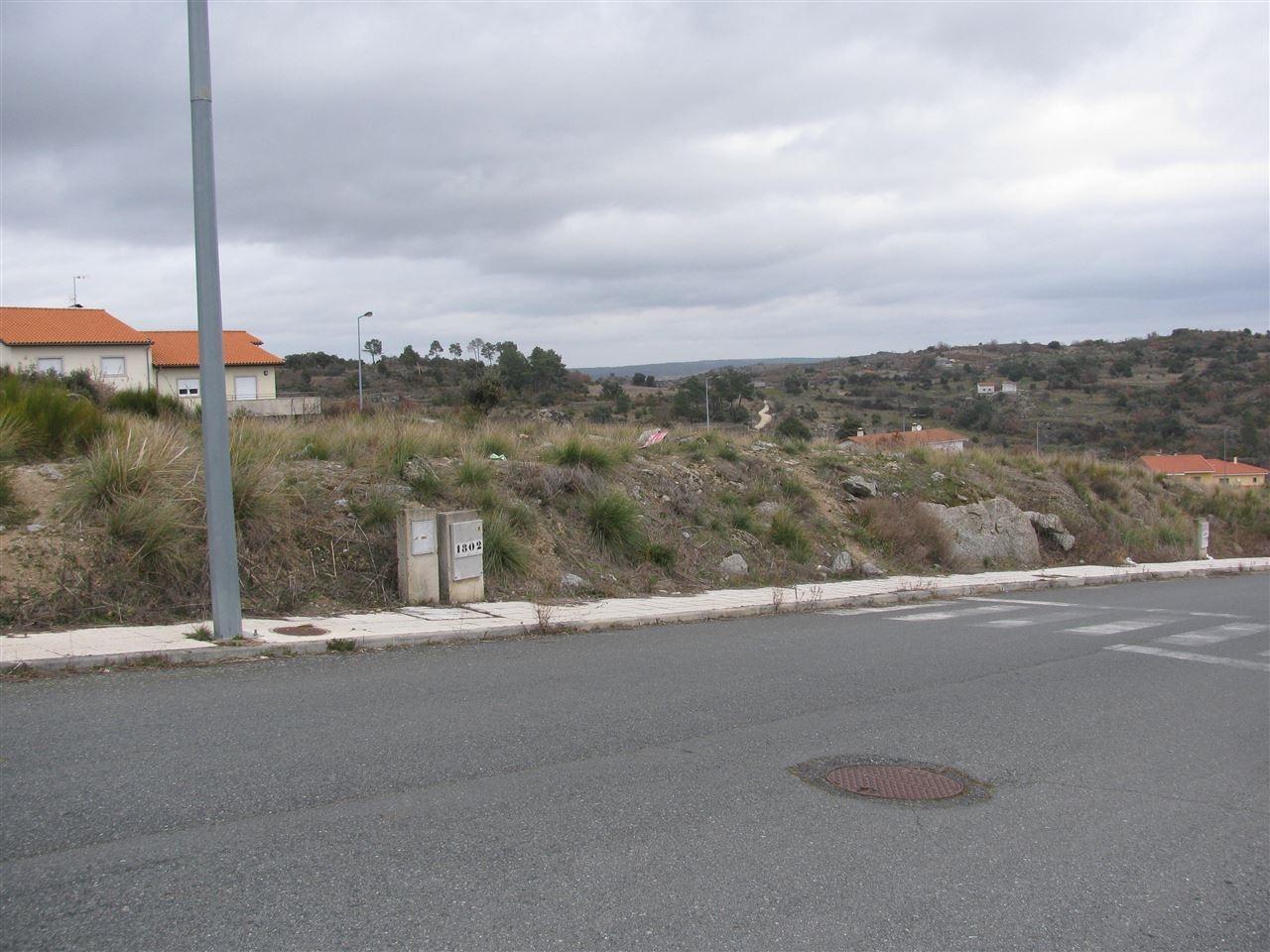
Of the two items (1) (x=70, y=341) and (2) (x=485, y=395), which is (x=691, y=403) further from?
(1) (x=70, y=341)

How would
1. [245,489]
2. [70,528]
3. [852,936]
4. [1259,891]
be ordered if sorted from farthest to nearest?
[245,489] < [70,528] < [1259,891] < [852,936]

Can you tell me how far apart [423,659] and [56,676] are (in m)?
3.01

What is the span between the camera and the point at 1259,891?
5223 mm

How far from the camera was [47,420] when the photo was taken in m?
12.8

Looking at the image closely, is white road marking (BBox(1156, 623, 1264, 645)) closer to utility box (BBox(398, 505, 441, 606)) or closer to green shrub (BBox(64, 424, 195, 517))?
utility box (BBox(398, 505, 441, 606))

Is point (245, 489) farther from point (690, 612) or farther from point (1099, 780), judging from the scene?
point (1099, 780)

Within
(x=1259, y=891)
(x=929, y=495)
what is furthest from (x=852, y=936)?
(x=929, y=495)

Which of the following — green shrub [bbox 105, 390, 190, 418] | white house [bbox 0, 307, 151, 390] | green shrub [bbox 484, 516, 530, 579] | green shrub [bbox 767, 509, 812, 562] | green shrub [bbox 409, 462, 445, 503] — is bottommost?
green shrub [bbox 767, 509, 812, 562]

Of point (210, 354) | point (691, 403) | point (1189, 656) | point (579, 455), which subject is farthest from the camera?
point (691, 403)

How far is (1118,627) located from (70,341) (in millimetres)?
46760

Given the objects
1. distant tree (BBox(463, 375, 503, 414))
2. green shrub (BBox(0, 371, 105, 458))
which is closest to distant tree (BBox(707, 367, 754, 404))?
distant tree (BBox(463, 375, 503, 414))

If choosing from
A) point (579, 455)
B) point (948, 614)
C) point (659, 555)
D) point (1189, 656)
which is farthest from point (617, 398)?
point (1189, 656)

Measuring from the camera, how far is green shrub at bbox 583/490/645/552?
53.0 feet

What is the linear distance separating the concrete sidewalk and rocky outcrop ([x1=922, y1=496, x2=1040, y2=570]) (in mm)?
3255
